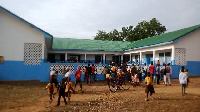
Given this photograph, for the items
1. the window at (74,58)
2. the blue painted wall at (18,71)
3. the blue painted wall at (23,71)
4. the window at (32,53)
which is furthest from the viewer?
the window at (74,58)

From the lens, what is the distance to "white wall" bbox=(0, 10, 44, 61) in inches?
560

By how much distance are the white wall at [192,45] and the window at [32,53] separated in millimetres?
12929

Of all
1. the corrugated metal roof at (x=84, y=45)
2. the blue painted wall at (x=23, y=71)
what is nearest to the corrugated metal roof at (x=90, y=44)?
the corrugated metal roof at (x=84, y=45)

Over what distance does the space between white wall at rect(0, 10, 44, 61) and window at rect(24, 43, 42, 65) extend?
0.32 meters

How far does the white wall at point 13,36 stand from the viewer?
14.2 metres

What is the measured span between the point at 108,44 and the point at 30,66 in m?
14.1

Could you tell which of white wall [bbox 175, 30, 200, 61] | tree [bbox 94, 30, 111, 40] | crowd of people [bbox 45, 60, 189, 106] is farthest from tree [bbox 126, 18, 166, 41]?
crowd of people [bbox 45, 60, 189, 106]

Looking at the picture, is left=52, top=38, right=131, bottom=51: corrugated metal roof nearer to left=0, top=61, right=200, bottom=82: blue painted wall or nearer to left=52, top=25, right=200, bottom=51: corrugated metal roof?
left=52, top=25, right=200, bottom=51: corrugated metal roof

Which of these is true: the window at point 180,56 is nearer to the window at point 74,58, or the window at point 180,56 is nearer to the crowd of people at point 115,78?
the crowd of people at point 115,78

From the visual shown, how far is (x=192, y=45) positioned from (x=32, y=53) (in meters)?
14.9

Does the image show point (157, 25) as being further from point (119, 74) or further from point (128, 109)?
point (128, 109)

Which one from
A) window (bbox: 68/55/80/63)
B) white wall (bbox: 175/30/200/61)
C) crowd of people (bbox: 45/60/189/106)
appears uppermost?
white wall (bbox: 175/30/200/61)

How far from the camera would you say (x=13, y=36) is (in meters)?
→ 14.4

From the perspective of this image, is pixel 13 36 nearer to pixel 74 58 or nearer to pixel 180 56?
pixel 74 58
